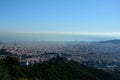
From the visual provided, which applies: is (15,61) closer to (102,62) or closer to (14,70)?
(14,70)

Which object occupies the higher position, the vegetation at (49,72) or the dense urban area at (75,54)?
the vegetation at (49,72)

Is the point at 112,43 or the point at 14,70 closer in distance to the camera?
the point at 14,70

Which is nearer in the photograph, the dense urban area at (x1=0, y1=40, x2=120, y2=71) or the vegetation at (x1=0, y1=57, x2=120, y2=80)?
the vegetation at (x1=0, y1=57, x2=120, y2=80)

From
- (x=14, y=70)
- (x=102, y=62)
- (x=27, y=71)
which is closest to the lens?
(x=14, y=70)

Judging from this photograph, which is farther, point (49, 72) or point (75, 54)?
point (75, 54)

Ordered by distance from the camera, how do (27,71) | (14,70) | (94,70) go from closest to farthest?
(14,70), (27,71), (94,70)

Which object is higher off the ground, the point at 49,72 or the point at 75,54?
the point at 49,72

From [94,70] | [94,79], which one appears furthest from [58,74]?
[94,70]

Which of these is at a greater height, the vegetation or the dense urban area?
the vegetation

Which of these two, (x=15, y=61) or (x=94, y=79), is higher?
(x=15, y=61)

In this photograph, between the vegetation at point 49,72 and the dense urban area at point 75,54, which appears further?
the dense urban area at point 75,54
